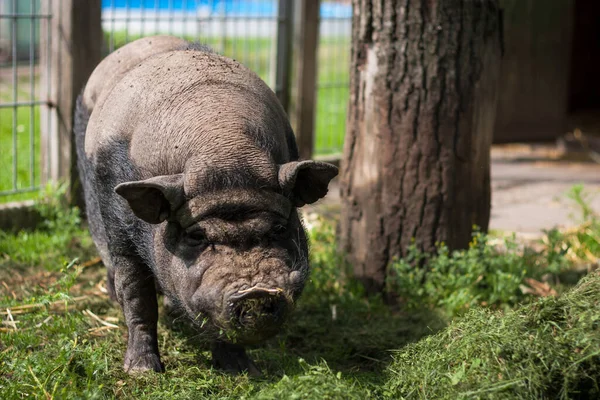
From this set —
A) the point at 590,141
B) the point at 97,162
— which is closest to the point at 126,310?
the point at 97,162

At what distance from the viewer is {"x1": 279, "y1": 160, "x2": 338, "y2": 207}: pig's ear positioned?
4.03 m

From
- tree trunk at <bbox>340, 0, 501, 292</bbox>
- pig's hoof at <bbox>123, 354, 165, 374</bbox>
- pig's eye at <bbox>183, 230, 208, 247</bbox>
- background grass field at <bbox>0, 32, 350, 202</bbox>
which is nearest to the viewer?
pig's eye at <bbox>183, 230, 208, 247</bbox>

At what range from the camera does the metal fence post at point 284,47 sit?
9.25m

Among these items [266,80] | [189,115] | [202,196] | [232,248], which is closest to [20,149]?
[266,80]

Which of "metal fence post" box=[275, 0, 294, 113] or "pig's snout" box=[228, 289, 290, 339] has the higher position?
"metal fence post" box=[275, 0, 294, 113]

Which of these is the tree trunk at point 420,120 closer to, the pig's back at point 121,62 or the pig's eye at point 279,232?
the pig's back at point 121,62

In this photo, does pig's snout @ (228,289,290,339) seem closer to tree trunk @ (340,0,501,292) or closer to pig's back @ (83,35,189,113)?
pig's back @ (83,35,189,113)

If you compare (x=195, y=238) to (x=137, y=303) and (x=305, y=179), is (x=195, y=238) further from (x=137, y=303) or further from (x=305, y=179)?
(x=137, y=303)

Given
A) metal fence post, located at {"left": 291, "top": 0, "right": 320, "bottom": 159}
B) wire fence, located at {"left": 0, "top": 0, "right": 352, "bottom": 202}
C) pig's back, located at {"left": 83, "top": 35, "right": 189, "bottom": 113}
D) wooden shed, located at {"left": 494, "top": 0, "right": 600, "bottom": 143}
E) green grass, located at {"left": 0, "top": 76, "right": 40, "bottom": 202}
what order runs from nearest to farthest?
pig's back, located at {"left": 83, "top": 35, "right": 189, "bottom": 113}, wire fence, located at {"left": 0, "top": 0, "right": 352, "bottom": 202}, green grass, located at {"left": 0, "top": 76, "right": 40, "bottom": 202}, metal fence post, located at {"left": 291, "top": 0, "right": 320, "bottom": 159}, wooden shed, located at {"left": 494, "top": 0, "right": 600, "bottom": 143}

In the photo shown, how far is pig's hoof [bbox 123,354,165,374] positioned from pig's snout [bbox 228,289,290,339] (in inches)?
36.5

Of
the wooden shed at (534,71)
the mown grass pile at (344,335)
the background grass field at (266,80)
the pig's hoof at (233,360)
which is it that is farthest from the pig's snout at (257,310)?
the wooden shed at (534,71)

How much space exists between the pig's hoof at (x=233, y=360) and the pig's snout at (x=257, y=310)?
0.82m

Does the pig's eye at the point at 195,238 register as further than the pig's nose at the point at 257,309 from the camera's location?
Yes

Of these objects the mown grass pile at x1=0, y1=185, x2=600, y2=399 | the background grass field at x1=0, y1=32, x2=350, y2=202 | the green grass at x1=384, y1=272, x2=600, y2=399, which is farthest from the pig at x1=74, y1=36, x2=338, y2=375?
the background grass field at x1=0, y1=32, x2=350, y2=202
